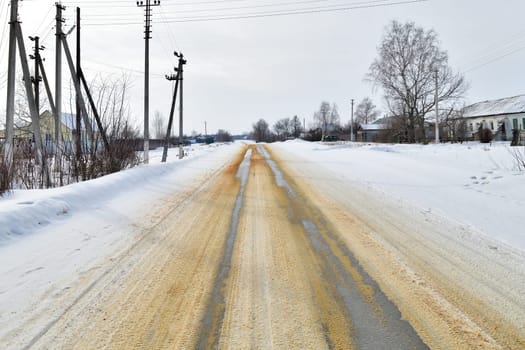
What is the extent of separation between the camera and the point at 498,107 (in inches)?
2125

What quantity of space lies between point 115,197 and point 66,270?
423cm

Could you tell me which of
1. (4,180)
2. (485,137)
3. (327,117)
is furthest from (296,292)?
(327,117)

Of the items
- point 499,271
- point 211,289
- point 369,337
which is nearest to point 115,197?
point 211,289

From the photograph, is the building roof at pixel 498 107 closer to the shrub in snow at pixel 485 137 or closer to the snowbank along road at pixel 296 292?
the shrub in snow at pixel 485 137

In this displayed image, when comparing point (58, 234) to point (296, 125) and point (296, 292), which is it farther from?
point (296, 125)

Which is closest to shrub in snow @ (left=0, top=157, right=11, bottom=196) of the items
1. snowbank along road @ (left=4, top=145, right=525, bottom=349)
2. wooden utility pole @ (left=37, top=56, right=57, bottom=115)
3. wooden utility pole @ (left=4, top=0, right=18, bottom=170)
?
snowbank along road @ (left=4, top=145, right=525, bottom=349)

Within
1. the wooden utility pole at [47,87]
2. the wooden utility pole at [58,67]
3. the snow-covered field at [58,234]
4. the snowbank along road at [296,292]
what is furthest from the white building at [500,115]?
the snow-covered field at [58,234]

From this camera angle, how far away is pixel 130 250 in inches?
163

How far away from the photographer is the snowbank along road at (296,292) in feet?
7.66

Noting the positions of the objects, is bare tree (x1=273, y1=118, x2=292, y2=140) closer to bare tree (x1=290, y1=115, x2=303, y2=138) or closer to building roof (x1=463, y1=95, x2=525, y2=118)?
bare tree (x1=290, y1=115, x2=303, y2=138)

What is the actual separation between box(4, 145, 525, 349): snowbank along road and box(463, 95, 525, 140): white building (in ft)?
158

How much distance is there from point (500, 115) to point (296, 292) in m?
62.6

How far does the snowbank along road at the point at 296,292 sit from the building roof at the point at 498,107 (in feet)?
164

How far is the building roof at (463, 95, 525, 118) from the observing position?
49.9m
